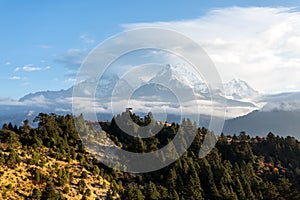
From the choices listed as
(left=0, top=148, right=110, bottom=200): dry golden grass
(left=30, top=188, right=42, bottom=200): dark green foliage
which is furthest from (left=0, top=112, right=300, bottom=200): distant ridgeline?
(left=30, top=188, right=42, bottom=200): dark green foliage

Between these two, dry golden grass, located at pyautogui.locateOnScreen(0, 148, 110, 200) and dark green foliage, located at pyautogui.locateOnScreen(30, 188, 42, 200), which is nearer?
dark green foliage, located at pyautogui.locateOnScreen(30, 188, 42, 200)

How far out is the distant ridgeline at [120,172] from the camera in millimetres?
94750

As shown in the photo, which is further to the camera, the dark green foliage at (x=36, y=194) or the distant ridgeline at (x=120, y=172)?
the distant ridgeline at (x=120, y=172)

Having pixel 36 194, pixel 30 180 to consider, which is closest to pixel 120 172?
pixel 30 180

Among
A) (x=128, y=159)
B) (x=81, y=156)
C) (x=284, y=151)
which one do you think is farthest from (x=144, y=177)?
(x=284, y=151)

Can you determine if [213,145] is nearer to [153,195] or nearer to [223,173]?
[223,173]

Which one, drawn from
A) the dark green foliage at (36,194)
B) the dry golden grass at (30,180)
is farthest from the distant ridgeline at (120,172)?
the dark green foliage at (36,194)

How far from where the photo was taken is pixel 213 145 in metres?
162

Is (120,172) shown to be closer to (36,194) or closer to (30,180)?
(30,180)

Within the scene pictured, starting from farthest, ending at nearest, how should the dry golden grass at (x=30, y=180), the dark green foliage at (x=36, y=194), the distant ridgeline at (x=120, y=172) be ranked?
the distant ridgeline at (x=120, y=172)
the dry golden grass at (x=30, y=180)
the dark green foliage at (x=36, y=194)

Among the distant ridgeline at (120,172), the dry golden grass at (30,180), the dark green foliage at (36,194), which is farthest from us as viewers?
the distant ridgeline at (120,172)

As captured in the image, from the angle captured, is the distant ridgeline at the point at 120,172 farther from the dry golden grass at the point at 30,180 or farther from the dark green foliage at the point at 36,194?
the dark green foliage at the point at 36,194

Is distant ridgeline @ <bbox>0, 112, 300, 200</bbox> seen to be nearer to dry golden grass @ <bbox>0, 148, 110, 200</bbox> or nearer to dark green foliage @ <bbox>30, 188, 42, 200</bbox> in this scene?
dry golden grass @ <bbox>0, 148, 110, 200</bbox>

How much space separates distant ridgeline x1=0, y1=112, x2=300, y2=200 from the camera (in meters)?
94.8
